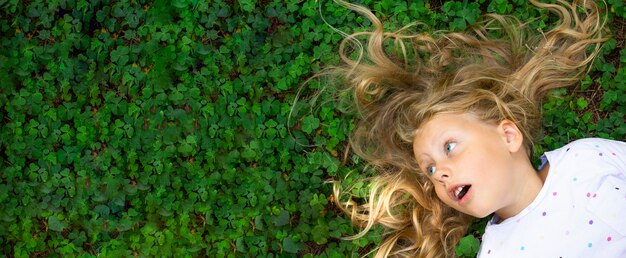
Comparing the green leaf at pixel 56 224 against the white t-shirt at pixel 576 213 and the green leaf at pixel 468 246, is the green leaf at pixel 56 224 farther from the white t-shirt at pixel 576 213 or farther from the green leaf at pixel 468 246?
the white t-shirt at pixel 576 213

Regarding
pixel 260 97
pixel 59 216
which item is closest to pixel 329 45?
pixel 260 97

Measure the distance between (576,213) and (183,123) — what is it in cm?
237

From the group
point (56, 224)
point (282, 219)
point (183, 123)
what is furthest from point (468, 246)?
point (56, 224)

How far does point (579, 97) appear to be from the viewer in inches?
182

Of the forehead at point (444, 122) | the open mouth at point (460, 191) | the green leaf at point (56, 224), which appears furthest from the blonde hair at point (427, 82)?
the green leaf at point (56, 224)

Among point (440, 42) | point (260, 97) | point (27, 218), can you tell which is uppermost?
point (440, 42)

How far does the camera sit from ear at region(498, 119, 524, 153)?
12.9 feet

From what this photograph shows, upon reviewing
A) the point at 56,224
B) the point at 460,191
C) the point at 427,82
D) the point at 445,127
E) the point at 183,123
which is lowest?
the point at 56,224

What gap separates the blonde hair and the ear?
0.25m

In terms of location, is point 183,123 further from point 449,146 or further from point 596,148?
point 596,148

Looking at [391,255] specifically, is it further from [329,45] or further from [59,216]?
[59,216]

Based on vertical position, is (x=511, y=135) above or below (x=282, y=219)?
above

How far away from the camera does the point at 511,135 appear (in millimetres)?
3979

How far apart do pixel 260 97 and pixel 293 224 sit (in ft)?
2.64
